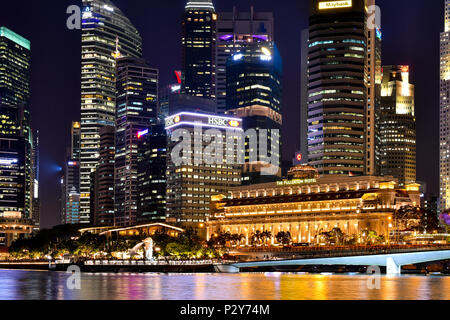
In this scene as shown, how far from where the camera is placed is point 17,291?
119562 millimetres

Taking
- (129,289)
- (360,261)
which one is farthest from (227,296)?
(360,261)

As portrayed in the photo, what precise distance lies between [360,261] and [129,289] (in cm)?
7113
